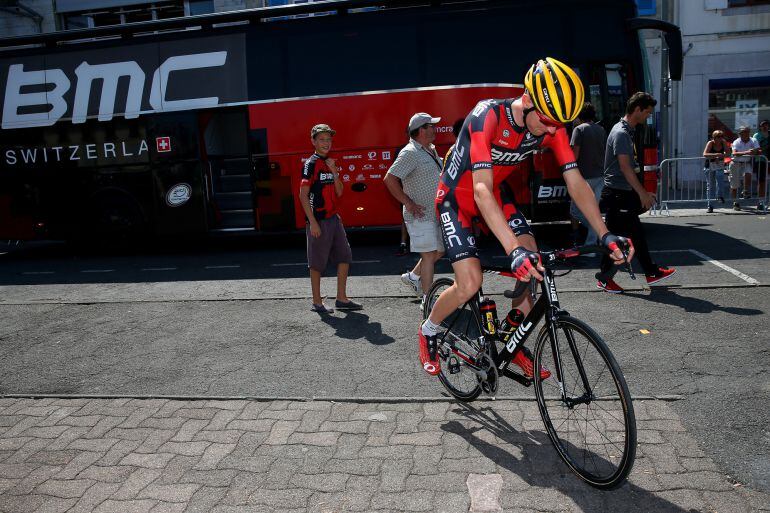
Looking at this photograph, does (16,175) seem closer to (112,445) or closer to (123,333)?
(123,333)

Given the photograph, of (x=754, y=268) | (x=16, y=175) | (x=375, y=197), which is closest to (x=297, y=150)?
(x=375, y=197)

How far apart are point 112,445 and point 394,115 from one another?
7.97 metres

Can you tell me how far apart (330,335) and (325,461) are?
2.57 meters

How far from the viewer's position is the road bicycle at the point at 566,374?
10.4ft

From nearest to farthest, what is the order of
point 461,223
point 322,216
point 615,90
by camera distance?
point 461,223 → point 322,216 → point 615,90

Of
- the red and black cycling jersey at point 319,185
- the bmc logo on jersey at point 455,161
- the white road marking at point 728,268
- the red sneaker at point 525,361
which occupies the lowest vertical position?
the white road marking at point 728,268

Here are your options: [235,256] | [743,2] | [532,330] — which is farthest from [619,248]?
[743,2]

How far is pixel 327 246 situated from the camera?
7.11 meters

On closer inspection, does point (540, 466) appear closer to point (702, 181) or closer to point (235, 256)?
point (235, 256)

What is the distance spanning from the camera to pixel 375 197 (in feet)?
37.3

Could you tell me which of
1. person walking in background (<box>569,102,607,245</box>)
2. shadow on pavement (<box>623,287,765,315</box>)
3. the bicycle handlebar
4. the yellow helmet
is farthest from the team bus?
the bicycle handlebar

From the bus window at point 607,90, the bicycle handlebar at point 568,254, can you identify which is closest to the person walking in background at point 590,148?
the bus window at point 607,90

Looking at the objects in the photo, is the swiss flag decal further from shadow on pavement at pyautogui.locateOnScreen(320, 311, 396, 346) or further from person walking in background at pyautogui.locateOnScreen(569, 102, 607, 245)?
person walking in background at pyautogui.locateOnScreen(569, 102, 607, 245)

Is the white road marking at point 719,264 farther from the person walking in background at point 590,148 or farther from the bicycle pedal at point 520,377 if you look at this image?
the bicycle pedal at point 520,377
